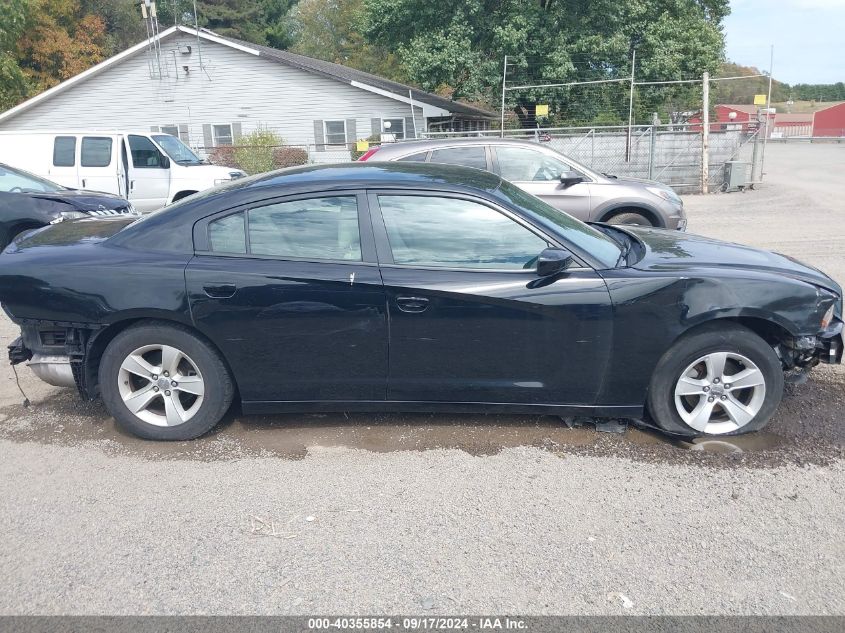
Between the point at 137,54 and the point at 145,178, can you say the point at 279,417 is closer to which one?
the point at 145,178

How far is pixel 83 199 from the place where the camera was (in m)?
9.33

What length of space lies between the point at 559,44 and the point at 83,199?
70.3ft

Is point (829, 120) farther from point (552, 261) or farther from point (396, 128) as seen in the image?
point (552, 261)

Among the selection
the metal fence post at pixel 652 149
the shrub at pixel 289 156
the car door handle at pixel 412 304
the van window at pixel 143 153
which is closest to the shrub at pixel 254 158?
the shrub at pixel 289 156

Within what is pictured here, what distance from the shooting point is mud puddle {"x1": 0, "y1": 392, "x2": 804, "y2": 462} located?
4.05m

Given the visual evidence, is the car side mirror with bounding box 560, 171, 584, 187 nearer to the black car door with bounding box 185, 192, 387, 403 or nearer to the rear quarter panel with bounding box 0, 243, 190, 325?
the black car door with bounding box 185, 192, 387, 403

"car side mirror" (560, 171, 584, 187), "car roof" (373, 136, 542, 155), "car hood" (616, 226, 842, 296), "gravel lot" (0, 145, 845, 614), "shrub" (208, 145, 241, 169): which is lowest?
"gravel lot" (0, 145, 845, 614)

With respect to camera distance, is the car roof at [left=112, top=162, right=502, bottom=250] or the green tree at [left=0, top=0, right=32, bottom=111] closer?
the car roof at [left=112, top=162, right=502, bottom=250]

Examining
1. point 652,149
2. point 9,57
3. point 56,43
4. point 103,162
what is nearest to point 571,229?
point 103,162

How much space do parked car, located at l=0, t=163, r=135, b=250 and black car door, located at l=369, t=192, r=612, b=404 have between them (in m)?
6.29

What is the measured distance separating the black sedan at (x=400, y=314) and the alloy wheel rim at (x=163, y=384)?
0.5 inches

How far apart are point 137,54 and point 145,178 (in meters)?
17.3

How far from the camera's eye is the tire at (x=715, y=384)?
3.97 metres

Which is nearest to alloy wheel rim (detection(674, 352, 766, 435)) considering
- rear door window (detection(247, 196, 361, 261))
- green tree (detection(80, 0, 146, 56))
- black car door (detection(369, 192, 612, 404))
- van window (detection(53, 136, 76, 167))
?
black car door (detection(369, 192, 612, 404))
